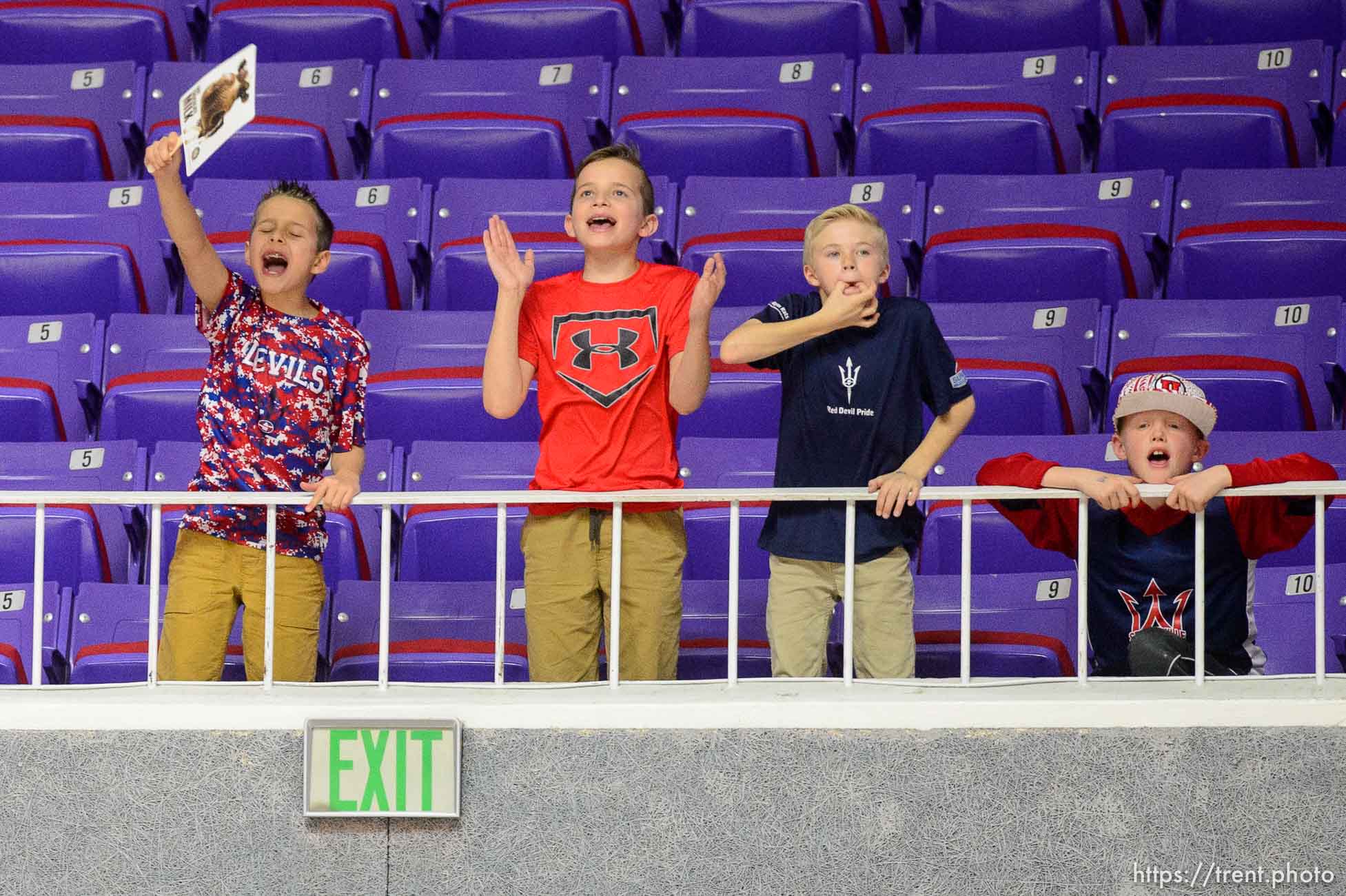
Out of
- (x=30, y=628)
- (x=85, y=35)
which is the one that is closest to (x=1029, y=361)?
(x=30, y=628)

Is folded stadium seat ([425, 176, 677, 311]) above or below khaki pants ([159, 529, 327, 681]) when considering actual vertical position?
above

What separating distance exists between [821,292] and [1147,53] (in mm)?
2146

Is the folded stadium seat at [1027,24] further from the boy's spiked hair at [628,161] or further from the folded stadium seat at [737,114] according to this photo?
the boy's spiked hair at [628,161]

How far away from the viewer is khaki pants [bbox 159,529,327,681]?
2.68 metres

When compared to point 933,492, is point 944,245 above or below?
above

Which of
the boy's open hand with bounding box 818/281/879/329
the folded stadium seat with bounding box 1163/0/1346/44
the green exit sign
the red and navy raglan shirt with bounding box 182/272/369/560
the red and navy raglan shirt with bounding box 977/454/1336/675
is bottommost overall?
the green exit sign

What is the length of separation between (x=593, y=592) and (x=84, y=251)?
201 cm

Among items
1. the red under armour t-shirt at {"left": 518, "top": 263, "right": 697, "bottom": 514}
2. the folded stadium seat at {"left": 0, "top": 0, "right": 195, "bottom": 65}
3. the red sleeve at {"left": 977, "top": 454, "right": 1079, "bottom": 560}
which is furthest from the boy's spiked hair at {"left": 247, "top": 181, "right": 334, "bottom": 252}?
the folded stadium seat at {"left": 0, "top": 0, "right": 195, "bottom": 65}

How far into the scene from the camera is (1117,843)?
2.36 meters

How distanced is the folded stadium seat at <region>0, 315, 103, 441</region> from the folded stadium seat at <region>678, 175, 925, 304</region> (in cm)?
135

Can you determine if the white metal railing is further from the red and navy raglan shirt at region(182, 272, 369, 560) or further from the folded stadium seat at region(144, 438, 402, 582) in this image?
the folded stadium seat at region(144, 438, 402, 582)

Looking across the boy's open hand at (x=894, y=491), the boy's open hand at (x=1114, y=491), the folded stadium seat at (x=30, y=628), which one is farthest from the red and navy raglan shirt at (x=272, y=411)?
the boy's open hand at (x=1114, y=491)

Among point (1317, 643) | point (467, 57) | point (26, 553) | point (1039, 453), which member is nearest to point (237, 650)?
point (26, 553)

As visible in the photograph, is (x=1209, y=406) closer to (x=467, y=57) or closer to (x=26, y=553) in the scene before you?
(x=26, y=553)
